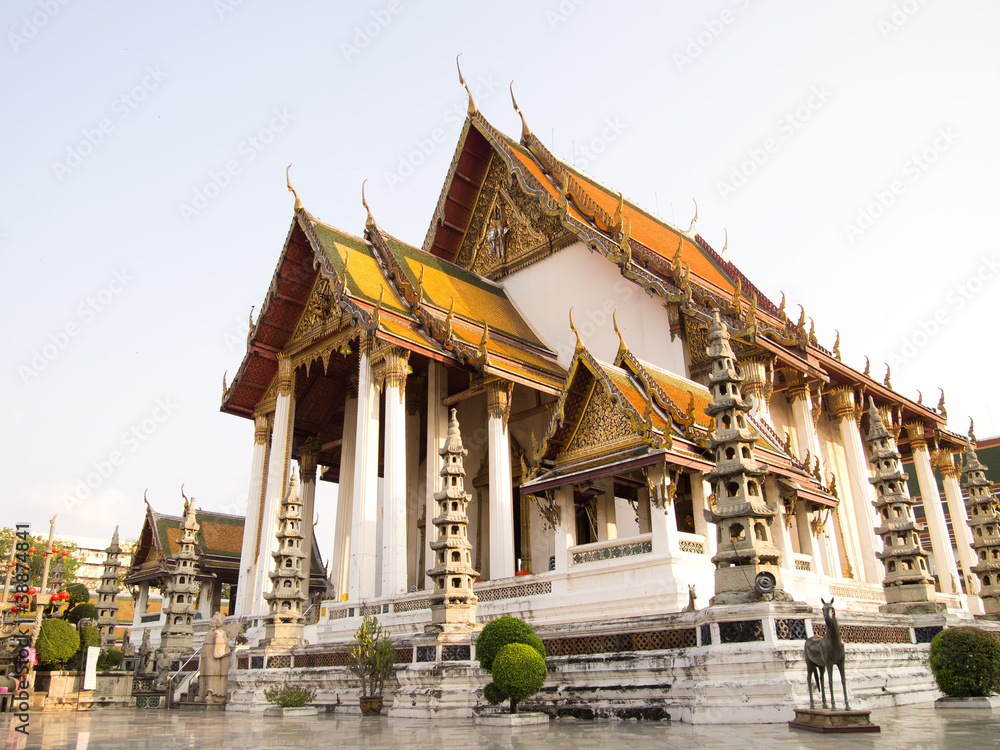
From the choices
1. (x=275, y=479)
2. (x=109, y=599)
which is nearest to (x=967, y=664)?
(x=275, y=479)

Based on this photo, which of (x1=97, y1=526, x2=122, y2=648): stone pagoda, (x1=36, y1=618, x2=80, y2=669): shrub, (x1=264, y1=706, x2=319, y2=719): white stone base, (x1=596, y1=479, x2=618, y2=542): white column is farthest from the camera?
(x1=97, y1=526, x2=122, y2=648): stone pagoda

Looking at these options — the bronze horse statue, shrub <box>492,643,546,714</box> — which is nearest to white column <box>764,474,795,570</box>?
shrub <box>492,643,546,714</box>

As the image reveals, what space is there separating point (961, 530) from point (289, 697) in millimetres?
16908

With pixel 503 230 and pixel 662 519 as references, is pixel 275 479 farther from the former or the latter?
pixel 662 519

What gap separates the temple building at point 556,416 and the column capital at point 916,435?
5cm

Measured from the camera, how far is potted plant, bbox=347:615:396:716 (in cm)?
871

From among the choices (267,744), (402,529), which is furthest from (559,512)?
(267,744)

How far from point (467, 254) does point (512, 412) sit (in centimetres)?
480

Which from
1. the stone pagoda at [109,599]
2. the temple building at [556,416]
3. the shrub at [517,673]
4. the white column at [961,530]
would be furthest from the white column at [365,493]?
the white column at [961,530]

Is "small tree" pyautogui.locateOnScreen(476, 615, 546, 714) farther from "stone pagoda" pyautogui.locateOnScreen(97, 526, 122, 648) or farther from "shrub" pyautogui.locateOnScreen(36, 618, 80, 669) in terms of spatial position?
"stone pagoda" pyautogui.locateOnScreen(97, 526, 122, 648)

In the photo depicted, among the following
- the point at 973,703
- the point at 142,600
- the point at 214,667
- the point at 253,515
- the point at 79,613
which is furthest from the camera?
the point at 142,600

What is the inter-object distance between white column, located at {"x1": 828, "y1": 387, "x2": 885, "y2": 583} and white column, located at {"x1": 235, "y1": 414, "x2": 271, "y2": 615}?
11762mm

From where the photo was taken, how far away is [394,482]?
13164mm

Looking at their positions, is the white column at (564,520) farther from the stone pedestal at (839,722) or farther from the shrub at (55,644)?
the shrub at (55,644)
